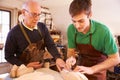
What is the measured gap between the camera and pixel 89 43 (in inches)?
40.4

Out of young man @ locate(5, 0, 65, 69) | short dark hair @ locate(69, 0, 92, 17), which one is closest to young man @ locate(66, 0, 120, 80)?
short dark hair @ locate(69, 0, 92, 17)

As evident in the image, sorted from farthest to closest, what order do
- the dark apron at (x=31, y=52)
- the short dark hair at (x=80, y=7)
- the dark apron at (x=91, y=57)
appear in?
1. the dark apron at (x=31, y=52)
2. the dark apron at (x=91, y=57)
3. the short dark hair at (x=80, y=7)

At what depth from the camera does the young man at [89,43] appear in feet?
2.94

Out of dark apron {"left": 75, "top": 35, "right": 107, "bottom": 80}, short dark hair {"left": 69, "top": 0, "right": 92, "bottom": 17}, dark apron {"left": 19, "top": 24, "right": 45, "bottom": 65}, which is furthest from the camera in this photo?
dark apron {"left": 19, "top": 24, "right": 45, "bottom": 65}

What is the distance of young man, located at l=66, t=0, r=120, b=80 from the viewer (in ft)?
2.94

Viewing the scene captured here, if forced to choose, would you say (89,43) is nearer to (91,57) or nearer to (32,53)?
(91,57)

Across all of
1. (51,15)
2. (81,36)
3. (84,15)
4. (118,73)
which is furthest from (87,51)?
(51,15)

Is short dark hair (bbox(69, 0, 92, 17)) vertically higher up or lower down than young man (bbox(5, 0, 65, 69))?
higher up

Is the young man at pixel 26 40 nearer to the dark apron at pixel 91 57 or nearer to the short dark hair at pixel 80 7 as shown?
the dark apron at pixel 91 57

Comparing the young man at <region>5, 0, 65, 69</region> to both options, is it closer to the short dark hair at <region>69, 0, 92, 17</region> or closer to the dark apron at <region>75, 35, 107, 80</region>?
the dark apron at <region>75, 35, 107, 80</region>

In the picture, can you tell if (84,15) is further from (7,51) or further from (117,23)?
(117,23)

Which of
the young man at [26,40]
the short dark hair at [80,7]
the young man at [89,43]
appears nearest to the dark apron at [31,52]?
the young man at [26,40]

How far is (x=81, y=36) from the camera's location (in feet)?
3.49

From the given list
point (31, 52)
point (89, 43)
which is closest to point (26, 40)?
point (31, 52)
